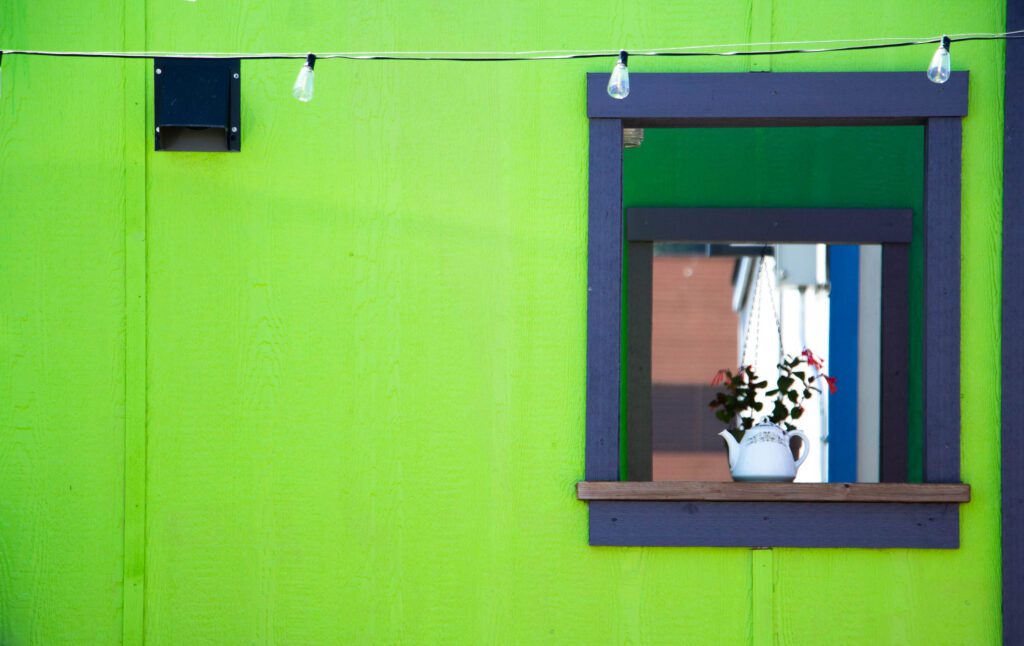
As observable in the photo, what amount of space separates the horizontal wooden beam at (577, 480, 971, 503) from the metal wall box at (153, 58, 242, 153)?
5.23 ft

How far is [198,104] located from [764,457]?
2123 mm

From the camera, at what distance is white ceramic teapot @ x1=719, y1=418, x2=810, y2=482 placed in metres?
4.00

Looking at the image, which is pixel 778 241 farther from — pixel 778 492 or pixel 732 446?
pixel 778 492

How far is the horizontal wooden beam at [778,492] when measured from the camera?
3.84 meters

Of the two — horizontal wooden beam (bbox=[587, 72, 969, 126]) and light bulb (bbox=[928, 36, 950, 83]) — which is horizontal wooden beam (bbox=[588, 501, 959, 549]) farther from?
light bulb (bbox=[928, 36, 950, 83])

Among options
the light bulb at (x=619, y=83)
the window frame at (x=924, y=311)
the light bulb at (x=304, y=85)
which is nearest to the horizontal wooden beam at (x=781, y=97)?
the window frame at (x=924, y=311)

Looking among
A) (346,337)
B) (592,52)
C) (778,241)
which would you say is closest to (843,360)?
(778,241)

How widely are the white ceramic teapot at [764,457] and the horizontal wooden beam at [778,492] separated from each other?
0.38 feet

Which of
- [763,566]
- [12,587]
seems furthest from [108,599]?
[763,566]

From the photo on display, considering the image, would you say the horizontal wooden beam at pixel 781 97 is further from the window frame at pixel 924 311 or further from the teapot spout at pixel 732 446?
the teapot spout at pixel 732 446

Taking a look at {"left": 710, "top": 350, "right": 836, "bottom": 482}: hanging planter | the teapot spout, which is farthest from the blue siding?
the teapot spout

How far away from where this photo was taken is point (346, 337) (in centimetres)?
398

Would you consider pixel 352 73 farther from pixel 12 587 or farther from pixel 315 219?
pixel 12 587

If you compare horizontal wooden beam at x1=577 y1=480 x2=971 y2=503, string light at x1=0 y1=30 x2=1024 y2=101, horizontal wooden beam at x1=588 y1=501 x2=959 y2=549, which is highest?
string light at x1=0 y1=30 x2=1024 y2=101
